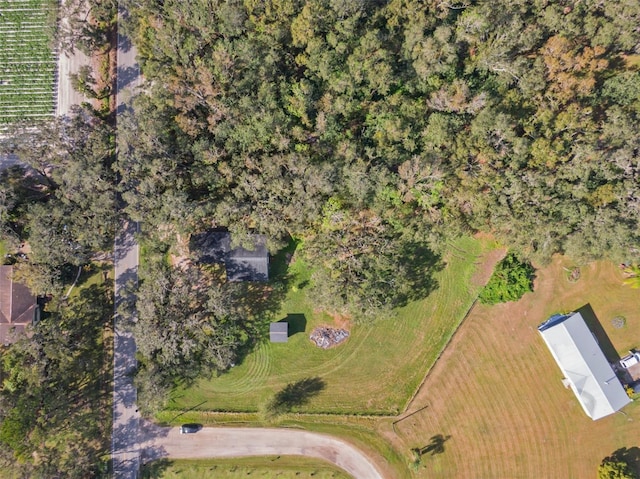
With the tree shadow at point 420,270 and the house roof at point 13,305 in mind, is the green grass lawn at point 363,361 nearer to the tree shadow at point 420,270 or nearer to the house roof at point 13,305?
the tree shadow at point 420,270

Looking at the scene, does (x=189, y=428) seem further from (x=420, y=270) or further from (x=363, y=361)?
(x=420, y=270)

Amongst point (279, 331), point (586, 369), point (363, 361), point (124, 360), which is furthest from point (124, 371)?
point (586, 369)

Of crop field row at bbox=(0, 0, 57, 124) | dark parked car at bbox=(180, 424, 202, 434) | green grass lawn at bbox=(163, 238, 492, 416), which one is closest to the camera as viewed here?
dark parked car at bbox=(180, 424, 202, 434)

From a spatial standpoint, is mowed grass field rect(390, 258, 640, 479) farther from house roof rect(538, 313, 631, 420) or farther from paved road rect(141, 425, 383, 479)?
paved road rect(141, 425, 383, 479)

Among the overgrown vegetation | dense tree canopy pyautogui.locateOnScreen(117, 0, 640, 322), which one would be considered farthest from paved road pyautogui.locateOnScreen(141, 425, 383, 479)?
dense tree canopy pyautogui.locateOnScreen(117, 0, 640, 322)

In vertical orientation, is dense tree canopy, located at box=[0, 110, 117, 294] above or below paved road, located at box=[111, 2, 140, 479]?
above

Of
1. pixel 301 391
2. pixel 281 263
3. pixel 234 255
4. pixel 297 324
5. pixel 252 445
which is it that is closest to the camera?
pixel 234 255

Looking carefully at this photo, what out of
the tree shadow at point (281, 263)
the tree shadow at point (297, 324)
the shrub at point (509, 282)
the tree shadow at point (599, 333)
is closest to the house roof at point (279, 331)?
the tree shadow at point (297, 324)
